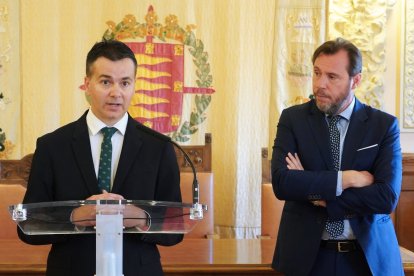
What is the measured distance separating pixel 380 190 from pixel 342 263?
0.94ft

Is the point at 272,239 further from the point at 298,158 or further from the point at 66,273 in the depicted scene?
the point at 66,273

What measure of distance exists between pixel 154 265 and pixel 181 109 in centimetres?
285

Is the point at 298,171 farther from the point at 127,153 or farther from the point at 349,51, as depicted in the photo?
the point at 127,153

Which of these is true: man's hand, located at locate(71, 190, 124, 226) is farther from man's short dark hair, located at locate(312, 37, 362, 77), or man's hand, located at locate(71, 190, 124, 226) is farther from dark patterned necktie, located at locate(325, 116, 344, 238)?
man's short dark hair, located at locate(312, 37, 362, 77)

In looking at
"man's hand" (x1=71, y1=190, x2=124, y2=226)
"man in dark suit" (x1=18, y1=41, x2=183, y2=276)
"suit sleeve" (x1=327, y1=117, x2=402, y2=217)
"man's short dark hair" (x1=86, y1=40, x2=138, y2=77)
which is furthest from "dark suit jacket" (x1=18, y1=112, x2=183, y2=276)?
"suit sleeve" (x1=327, y1=117, x2=402, y2=217)

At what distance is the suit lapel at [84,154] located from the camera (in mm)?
1781

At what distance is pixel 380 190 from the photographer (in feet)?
7.19

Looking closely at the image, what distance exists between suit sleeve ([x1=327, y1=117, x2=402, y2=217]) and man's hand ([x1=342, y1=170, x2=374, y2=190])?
2 cm

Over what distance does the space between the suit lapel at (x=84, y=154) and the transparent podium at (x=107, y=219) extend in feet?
0.96

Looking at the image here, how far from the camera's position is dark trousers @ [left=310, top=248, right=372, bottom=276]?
214 cm

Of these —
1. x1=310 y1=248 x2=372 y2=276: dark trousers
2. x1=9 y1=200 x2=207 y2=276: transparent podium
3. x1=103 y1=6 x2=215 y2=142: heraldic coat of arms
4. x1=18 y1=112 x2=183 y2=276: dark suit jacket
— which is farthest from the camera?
x1=103 y1=6 x2=215 y2=142: heraldic coat of arms

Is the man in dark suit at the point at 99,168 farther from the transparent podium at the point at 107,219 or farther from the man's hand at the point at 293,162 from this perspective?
the man's hand at the point at 293,162

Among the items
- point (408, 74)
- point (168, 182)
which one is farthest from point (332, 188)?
point (408, 74)

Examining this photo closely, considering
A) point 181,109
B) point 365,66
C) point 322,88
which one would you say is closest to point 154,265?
point 322,88
